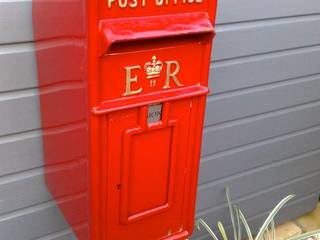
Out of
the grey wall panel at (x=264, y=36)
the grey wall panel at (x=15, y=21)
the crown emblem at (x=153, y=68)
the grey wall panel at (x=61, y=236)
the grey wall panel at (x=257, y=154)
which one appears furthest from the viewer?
the grey wall panel at (x=257, y=154)

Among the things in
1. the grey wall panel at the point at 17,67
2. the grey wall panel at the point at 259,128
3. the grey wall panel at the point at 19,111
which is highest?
the grey wall panel at the point at 17,67

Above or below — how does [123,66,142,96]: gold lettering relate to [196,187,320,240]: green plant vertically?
above

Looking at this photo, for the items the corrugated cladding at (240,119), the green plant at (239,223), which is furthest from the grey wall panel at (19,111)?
the green plant at (239,223)

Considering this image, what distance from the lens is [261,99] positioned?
2633mm

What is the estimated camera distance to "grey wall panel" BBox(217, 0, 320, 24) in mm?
2213

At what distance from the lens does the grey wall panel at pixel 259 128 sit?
2562 millimetres

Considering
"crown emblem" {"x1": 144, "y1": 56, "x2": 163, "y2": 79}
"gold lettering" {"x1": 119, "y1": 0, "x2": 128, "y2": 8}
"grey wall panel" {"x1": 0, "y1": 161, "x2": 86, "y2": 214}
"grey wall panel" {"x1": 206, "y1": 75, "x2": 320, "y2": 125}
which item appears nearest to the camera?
"gold lettering" {"x1": 119, "y1": 0, "x2": 128, "y2": 8}

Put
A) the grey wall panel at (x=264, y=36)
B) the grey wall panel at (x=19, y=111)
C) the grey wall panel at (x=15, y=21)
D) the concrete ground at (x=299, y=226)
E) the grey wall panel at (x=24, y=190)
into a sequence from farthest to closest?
the concrete ground at (x=299, y=226), the grey wall panel at (x=264, y=36), the grey wall panel at (x=24, y=190), the grey wall panel at (x=19, y=111), the grey wall panel at (x=15, y=21)

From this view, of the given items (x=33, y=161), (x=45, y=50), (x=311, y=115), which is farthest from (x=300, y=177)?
(x=45, y=50)

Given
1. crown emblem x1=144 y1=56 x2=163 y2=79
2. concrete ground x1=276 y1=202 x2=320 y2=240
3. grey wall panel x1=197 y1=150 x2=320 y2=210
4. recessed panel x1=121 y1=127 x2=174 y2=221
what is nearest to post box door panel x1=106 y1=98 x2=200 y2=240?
recessed panel x1=121 y1=127 x2=174 y2=221

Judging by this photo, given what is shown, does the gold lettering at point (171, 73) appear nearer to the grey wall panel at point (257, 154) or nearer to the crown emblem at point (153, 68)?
the crown emblem at point (153, 68)

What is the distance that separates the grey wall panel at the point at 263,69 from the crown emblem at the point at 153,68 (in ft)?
3.05

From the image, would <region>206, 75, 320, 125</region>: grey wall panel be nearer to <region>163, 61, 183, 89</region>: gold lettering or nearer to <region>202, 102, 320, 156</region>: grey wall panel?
<region>202, 102, 320, 156</region>: grey wall panel

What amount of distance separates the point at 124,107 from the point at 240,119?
1.33 m
